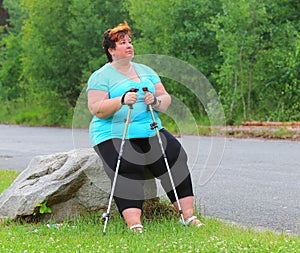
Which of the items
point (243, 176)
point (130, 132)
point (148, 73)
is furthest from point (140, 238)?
point (243, 176)

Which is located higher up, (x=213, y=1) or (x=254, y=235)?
(x=213, y=1)

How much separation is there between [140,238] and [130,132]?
0.99m

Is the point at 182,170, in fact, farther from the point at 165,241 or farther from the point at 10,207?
the point at 10,207

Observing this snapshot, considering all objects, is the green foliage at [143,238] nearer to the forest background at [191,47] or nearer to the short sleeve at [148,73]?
the short sleeve at [148,73]

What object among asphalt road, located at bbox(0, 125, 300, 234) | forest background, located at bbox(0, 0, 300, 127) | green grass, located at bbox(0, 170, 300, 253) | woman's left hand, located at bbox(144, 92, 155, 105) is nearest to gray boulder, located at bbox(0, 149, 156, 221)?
green grass, located at bbox(0, 170, 300, 253)

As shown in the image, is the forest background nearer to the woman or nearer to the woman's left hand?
the woman

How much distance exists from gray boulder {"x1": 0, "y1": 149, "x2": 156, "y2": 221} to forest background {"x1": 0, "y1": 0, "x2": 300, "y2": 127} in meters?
5.76

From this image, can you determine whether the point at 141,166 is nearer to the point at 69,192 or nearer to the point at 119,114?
the point at 119,114

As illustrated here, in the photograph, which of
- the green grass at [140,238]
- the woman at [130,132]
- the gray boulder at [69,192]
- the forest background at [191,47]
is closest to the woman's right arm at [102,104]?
the woman at [130,132]

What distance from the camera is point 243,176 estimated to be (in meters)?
9.09

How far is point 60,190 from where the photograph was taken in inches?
227

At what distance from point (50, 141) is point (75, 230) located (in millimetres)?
10413

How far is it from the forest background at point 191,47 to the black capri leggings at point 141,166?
584 centimetres

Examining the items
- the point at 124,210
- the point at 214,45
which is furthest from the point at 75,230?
the point at 214,45
